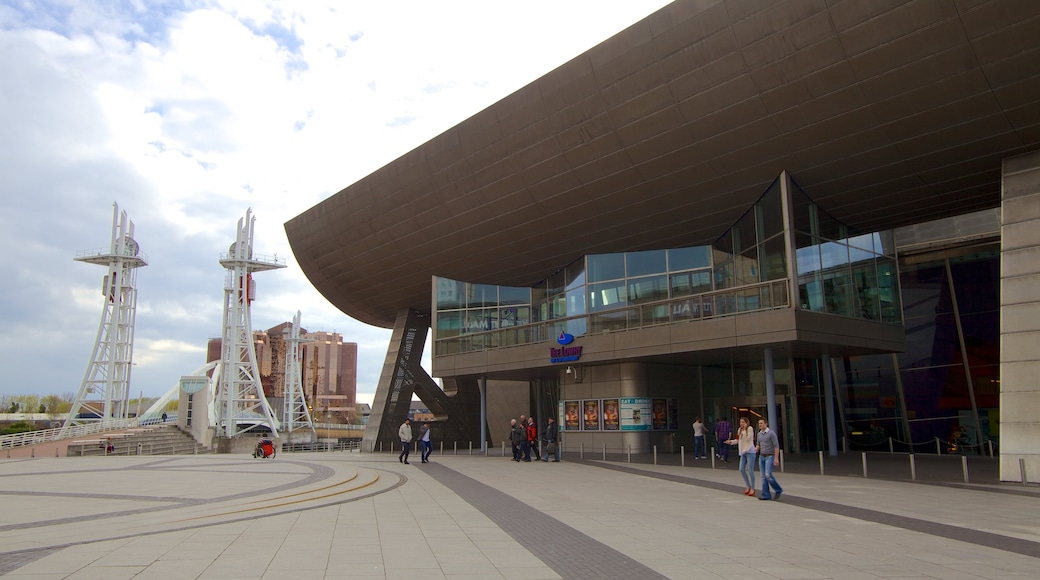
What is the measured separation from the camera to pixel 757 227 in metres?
24.6

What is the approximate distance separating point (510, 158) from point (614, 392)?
10.2 meters

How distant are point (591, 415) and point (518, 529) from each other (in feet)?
63.8

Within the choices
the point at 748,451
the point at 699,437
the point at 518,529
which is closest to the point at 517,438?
the point at 699,437

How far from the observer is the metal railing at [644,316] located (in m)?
22.3

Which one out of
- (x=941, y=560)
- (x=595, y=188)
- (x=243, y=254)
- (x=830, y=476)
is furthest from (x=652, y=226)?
(x=243, y=254)

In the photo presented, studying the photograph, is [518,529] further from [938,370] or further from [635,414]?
[938,370]

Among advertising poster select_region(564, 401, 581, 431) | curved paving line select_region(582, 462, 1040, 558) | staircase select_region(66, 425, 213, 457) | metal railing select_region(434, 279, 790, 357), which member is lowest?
staircase select_region(66, 425, 213, 457)

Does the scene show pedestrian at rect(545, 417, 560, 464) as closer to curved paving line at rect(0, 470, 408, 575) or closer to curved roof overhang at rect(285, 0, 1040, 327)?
curved roof overhang at rect(285, 0, 1040, 327)

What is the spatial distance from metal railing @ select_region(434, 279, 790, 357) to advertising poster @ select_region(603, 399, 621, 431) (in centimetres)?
315

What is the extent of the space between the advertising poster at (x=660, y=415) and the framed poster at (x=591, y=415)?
241cm

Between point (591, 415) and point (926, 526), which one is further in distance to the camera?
point (591, 415)

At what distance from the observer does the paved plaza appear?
7.62 m

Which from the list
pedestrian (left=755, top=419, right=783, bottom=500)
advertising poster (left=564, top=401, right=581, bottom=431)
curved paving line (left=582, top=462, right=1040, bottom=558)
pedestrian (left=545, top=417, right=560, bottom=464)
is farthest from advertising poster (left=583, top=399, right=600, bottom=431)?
pedestrian (left=755, top=419, right=783, bottom=500)

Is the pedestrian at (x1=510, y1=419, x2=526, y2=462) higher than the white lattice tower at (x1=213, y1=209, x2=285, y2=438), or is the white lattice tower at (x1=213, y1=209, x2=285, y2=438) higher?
the white lattice tower at (x1=213, y1=209, x2=285, y2=438)
